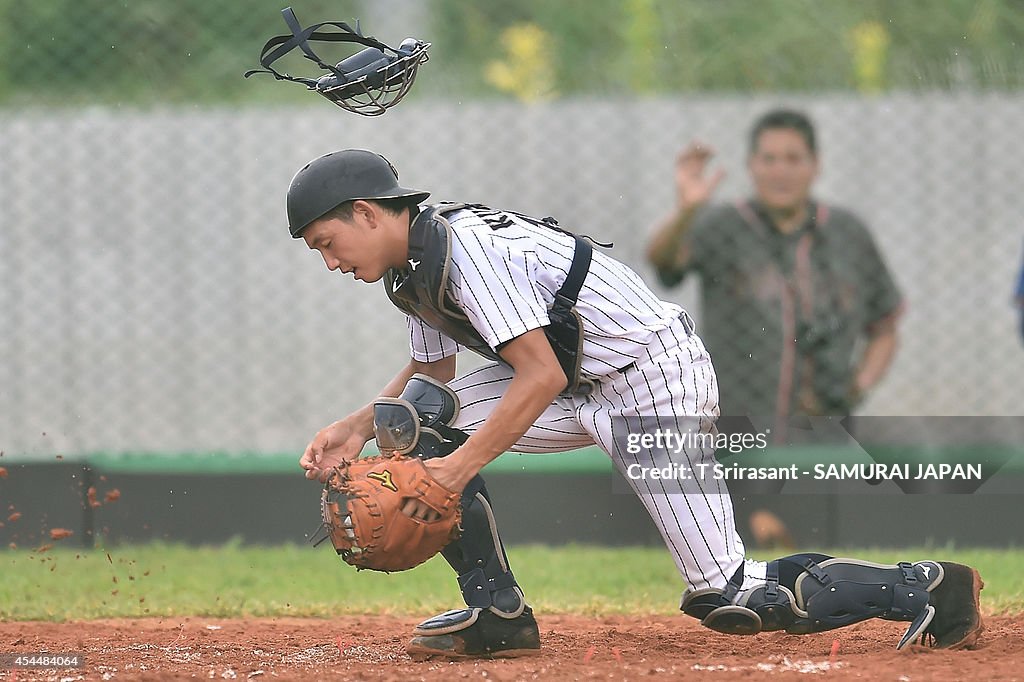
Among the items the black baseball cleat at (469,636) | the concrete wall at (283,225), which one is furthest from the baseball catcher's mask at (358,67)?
the concrete wall at (283,225)

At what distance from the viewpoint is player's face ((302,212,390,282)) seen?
3.76 m

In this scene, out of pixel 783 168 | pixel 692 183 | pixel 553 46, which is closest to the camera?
pixel 783 168

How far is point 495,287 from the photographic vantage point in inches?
143

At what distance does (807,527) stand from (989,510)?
0.80m

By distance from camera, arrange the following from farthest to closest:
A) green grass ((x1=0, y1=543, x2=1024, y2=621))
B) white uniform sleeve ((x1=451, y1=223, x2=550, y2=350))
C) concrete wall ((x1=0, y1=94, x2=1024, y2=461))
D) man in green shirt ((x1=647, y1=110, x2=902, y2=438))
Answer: concrete wall ((x1=0, y1=94, x2=1024, y2=461))
man in green shirt ((x1=647, y1=110, x2=902, y2=438))
green grass ((x1=0, y1=543, x2=1024, y2=621))
white uniform sleeve ((x1=451, y1=223, x2=550, y2=350))

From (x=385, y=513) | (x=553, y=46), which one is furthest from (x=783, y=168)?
(x=385, y=513)

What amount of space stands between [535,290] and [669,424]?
59cm

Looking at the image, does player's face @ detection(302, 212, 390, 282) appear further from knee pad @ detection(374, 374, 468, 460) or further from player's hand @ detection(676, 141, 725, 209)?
player's hand @ detection(676, 141, 725, 209)

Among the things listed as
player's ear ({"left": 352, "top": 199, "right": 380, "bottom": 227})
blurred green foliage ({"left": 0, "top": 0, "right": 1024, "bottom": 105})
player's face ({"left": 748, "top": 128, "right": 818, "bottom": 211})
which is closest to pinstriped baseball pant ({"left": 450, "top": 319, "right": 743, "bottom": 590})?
player's ear ({"left": 352, "top": 199, "right": 380, "bottom": 227})

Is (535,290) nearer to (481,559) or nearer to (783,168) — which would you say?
(481,559)

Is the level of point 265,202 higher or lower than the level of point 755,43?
lower

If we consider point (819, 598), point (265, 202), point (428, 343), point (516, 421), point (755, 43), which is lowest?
point (819, 598)

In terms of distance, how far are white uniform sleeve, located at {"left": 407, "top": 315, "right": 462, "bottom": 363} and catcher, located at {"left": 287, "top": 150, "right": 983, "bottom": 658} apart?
0.51 ft

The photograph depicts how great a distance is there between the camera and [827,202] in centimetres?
696
